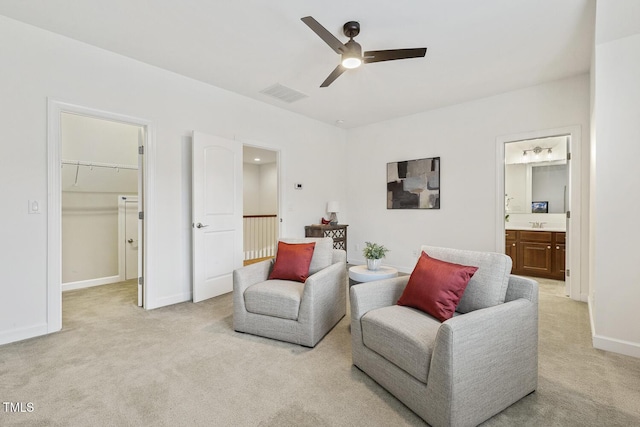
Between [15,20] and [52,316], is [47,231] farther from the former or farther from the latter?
[15,20]

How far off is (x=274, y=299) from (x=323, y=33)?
2.07 metres

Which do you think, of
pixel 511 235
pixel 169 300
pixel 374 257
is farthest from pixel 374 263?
pixel 511 235

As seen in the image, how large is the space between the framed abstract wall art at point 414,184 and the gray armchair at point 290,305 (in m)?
2.55

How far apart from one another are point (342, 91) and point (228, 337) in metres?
3.19

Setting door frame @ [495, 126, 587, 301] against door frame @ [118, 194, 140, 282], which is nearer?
door frame @ [495, 126, 587, 301]

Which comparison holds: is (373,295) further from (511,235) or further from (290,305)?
(511,235)

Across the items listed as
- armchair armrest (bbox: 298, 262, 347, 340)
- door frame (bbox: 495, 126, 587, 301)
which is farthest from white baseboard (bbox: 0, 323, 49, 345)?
door frame (bbox: 495, 126, 587, 301)

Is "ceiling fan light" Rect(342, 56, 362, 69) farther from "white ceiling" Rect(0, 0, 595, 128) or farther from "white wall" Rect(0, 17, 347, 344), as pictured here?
"white wall" Rect(0, 17, 347, 344)

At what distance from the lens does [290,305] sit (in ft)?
7.63

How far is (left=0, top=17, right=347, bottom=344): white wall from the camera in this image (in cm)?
241

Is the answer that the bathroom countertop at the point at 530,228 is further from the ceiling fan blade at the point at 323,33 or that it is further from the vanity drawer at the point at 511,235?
the ceiling fan blade at the point at 323,33

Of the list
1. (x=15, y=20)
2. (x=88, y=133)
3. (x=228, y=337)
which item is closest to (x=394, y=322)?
(x=228, y=337)

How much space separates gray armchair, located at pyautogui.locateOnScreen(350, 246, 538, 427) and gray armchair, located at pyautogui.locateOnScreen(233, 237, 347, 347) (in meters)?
0.45

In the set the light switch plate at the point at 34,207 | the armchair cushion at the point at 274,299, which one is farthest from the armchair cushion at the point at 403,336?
the light switch plate at the point at 34,207
